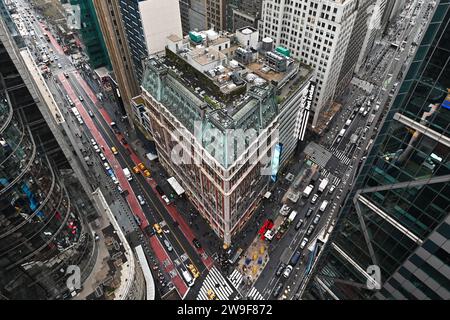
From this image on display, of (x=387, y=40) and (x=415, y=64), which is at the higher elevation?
(x=415, y=64)

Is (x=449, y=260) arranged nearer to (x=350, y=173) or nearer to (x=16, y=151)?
(x=16, y=151)

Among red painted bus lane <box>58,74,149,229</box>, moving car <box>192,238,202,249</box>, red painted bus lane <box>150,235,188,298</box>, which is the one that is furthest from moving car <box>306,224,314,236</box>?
red painted bus lane <box>58,74,149,229</box>

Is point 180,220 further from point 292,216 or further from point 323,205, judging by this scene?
point 323,205

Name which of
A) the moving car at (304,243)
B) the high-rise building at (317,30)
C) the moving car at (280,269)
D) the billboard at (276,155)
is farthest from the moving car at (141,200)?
the high-rise building at (317,30)

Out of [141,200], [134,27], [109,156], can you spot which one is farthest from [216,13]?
[141,200]

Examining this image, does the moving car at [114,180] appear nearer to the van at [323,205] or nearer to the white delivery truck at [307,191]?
the white delivery truck at [307,191]

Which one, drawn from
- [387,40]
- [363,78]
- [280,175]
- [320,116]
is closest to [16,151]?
[280,175]

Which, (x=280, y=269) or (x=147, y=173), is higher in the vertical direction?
(x=147, y=173)

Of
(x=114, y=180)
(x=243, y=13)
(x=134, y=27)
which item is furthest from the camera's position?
(x=243, y=13)
